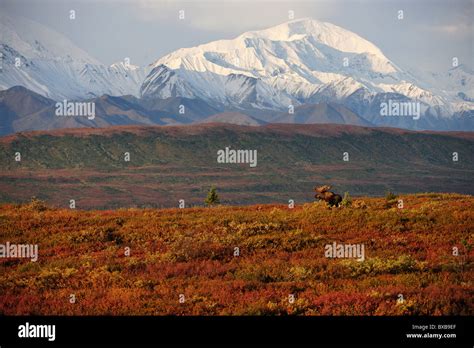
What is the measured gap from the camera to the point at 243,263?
24250 millimetres

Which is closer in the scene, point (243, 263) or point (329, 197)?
point (243, 263)

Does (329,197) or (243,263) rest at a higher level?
(329,197)

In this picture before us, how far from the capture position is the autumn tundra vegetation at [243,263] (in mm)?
19234

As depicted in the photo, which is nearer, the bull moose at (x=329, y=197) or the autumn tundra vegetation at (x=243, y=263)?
the autumn tundra vegetation at (x=243, y=263)

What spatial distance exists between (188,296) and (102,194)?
12662 centimetres

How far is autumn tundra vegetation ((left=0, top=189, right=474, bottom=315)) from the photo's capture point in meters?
19.2

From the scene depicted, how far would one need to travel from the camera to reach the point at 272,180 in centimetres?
17238

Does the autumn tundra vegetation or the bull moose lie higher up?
the bull moose

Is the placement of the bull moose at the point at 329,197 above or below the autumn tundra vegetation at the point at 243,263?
above

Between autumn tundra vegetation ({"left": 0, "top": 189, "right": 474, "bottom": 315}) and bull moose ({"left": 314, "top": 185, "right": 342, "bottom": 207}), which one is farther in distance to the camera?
bull moose ({"left": 314, "top": 185, "right": 342, "bottom": 207})
